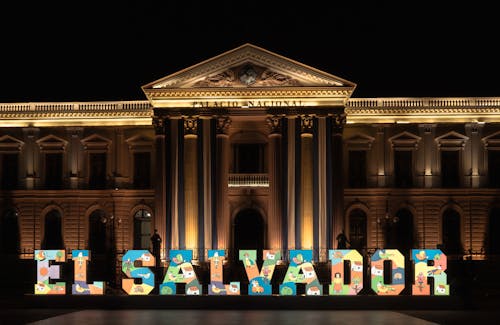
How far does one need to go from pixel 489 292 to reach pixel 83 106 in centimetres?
2456

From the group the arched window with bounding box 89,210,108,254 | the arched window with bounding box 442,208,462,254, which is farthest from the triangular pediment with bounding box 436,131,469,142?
the arched window with bounding box 89,210,108,254

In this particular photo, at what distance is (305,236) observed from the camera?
4084 cm

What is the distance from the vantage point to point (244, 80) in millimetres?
41750

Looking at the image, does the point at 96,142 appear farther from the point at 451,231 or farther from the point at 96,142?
the point at 451,231

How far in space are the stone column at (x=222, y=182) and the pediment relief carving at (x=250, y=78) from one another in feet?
6.41

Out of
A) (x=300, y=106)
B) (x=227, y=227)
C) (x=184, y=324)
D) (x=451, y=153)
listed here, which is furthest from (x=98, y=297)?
(x=451, y=153)

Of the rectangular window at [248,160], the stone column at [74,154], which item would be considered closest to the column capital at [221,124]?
the rectangular window at [248,160]

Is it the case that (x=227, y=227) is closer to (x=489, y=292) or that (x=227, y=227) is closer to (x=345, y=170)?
(x=345, y=170)

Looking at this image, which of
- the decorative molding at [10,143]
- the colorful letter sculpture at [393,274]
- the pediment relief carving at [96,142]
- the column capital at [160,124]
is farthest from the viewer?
the decorative molding at [10,143]

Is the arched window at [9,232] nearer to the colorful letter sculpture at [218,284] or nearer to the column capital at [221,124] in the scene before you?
the column capital at [221,124]

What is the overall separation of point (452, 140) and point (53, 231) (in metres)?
23.7

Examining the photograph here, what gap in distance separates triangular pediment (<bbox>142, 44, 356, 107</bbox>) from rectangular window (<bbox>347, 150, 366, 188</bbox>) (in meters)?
4.93

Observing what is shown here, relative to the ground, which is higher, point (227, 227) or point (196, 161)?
point (196, 161)

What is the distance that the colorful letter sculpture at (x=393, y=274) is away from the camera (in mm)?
31797
